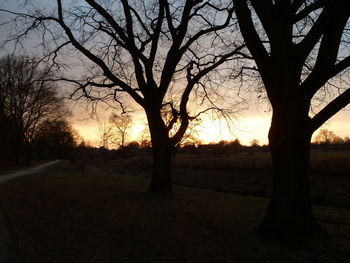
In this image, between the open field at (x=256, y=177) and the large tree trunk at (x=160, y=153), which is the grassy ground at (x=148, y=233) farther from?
the open field at (x=256, y=177)

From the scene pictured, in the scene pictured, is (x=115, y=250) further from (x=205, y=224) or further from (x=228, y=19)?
(x=228, y=19)

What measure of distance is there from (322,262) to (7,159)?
53.8 metres

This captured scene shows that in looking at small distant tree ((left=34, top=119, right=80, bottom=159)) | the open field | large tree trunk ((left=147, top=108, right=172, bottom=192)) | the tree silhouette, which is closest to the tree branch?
the tree silhouette

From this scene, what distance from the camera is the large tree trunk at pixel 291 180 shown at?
6.98 m

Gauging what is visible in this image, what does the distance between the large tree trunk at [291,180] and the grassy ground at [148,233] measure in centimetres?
43

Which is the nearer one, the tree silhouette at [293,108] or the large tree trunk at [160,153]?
the tree silhouette at [293,108]

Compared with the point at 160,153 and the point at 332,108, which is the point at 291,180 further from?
the point at 160,153

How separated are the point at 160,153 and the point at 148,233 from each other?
23.7 ft

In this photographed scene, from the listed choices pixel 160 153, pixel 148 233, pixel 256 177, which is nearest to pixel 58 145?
pixel 256 177

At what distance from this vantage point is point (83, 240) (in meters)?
7.59

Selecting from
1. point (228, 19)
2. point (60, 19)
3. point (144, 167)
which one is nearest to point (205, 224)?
point (228, 19)

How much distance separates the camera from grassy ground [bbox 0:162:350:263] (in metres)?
6.34

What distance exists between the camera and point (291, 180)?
7047 millimetres

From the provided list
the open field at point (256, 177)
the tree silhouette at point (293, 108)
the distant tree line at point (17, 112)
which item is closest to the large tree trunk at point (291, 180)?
the tree silhouette at point (293, 108)
